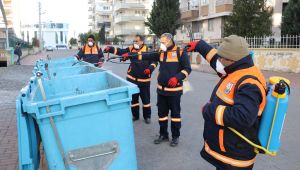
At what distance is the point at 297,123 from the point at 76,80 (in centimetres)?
456

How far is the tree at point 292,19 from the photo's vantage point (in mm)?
16766

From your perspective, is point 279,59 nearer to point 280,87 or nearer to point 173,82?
point 173,82

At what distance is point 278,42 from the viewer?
17.0 meters

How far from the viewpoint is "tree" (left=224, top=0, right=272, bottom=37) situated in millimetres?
20594

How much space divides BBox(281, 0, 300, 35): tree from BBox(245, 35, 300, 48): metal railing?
0.73m

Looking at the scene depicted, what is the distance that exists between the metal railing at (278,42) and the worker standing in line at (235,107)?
47.9ft

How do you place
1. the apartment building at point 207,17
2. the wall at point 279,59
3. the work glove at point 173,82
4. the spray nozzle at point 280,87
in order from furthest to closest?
the apartment building at point 207,17 → the wall at point 279,59 → the work glove at point 173,82 → the spray nozzle at point 280,87

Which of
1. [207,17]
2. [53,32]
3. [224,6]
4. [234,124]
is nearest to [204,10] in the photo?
[207,17]

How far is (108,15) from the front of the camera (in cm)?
10581

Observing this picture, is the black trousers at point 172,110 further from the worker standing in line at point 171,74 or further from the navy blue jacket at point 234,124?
the navy blue jacket at point 234,124

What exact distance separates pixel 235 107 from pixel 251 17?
785 inches

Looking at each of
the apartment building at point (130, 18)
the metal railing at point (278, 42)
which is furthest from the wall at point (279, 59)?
the apartment building at point (130, 18)

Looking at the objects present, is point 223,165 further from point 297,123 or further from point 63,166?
point 297,123

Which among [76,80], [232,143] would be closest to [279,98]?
[232,143]
